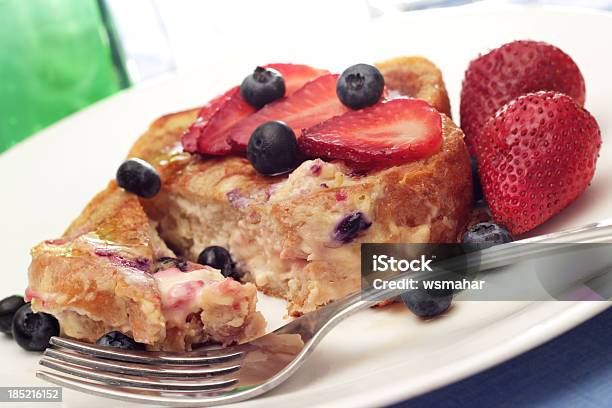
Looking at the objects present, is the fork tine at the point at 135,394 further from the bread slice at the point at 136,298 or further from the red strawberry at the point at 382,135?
the red strawberry at the point at 382,135

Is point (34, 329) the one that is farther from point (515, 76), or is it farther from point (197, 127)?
point (515, 76)

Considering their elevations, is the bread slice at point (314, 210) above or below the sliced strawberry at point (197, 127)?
below

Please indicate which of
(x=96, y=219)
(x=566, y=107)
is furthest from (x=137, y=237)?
(x=566, y=107)

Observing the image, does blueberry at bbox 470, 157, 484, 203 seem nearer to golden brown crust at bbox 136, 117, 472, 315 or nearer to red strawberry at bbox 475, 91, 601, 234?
golden brown crust at bbox 136, 117, 472, 315

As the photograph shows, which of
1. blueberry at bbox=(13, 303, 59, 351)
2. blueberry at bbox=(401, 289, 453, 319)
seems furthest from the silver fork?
blueberry at bbox=(13, 303, 59, 351)

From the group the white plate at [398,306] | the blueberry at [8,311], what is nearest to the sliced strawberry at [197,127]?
the white plate at [398,306]

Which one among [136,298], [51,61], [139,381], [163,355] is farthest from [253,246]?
[51,61]
